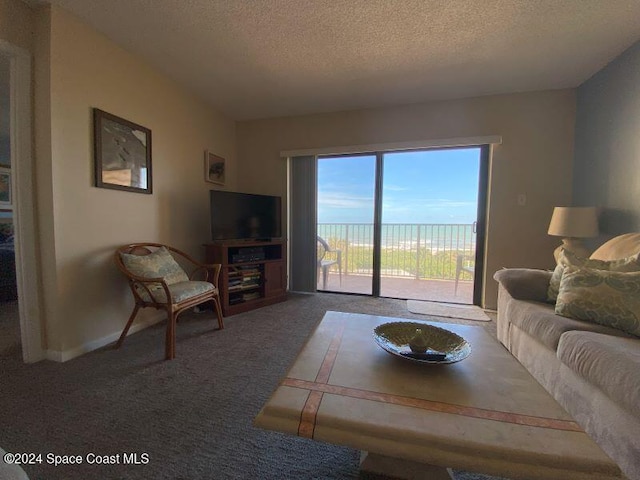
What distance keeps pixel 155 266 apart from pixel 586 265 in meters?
2.80

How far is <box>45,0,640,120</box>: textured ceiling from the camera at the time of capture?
164 cm

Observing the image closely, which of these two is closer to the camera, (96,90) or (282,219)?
(96,90)

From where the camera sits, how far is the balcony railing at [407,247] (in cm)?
391

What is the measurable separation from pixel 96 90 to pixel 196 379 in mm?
2090

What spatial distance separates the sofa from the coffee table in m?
0.38

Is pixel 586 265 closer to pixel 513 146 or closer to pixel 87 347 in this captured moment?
pixel 513 146

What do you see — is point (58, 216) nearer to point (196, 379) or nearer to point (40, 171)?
point (40, 171)

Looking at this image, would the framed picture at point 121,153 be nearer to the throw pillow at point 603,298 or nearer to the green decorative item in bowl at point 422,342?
the green decorative item in bowl at point 422,342

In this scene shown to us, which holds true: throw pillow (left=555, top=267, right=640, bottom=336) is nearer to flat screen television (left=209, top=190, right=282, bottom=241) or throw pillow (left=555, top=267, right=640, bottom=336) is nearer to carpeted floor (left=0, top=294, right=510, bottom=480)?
carpeted floor (left=0, top=294, right=510, bottom=480)

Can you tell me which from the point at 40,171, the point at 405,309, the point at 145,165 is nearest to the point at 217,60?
the point at 145,165

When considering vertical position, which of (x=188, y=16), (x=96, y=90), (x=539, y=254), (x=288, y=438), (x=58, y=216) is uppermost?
(x=188, y=16)

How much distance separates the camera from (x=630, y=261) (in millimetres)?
1374

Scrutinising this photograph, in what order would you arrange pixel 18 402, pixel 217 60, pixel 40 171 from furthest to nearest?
pixel 217 60 < pixel 40 171 < pixel 18 402

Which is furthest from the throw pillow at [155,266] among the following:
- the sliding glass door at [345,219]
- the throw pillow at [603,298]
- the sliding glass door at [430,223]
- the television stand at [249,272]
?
the throw pillow at [603,298]
